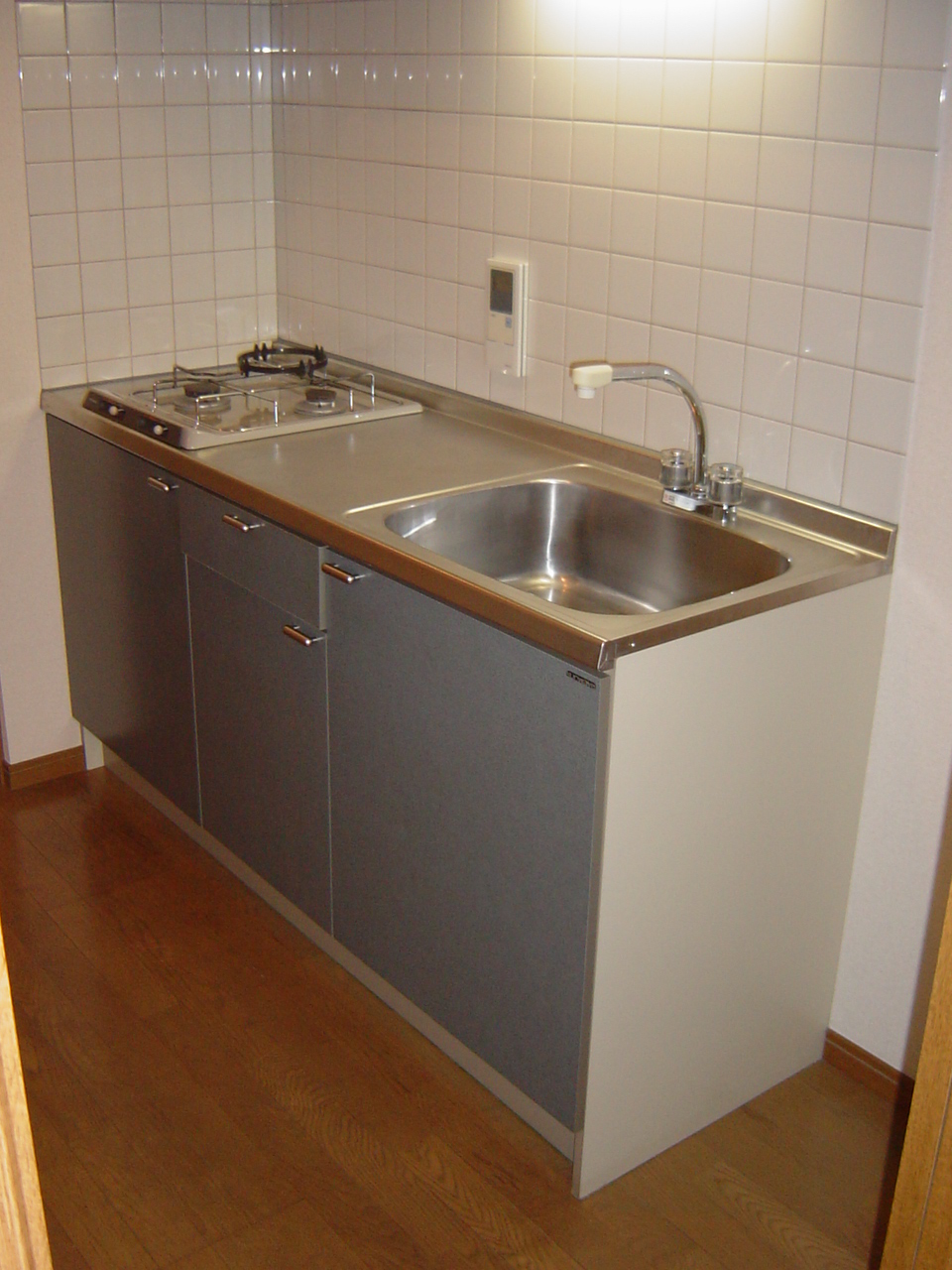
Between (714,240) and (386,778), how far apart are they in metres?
1.03

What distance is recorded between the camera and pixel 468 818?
2059 millimetres

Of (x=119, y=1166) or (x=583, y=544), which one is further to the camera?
(x=583, y=544)

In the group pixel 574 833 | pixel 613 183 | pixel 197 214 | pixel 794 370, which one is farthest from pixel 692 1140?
pixel 197 214

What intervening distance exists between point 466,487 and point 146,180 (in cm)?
125

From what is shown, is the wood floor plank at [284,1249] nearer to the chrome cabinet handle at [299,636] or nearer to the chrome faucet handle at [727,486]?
the chrome cabinet handle at [299,636]

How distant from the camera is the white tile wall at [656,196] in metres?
1.93

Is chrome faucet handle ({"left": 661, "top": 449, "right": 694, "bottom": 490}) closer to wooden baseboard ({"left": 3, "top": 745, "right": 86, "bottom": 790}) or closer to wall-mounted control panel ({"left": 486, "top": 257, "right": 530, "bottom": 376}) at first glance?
wall-mounted control panel ({"left": 486, "top": 257, "right": 530, "bottom": 376})

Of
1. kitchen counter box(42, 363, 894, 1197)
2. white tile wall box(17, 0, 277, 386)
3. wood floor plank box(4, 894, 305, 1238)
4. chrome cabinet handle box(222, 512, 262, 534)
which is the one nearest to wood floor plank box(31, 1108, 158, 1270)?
wood floor plank box(4, 894, 305, 1238)

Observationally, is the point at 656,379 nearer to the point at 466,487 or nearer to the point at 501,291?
the point at 466,487

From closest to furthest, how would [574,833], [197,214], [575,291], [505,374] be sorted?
[574,833] → [575,291] → [505,374] → [197,214]

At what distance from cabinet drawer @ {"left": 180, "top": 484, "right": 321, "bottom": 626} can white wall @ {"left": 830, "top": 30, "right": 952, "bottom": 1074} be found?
944 mm

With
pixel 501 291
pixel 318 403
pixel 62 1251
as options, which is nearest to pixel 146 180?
pixel 318 403

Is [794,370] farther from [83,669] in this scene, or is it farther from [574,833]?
[83,669]

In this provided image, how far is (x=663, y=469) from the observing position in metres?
2.27
